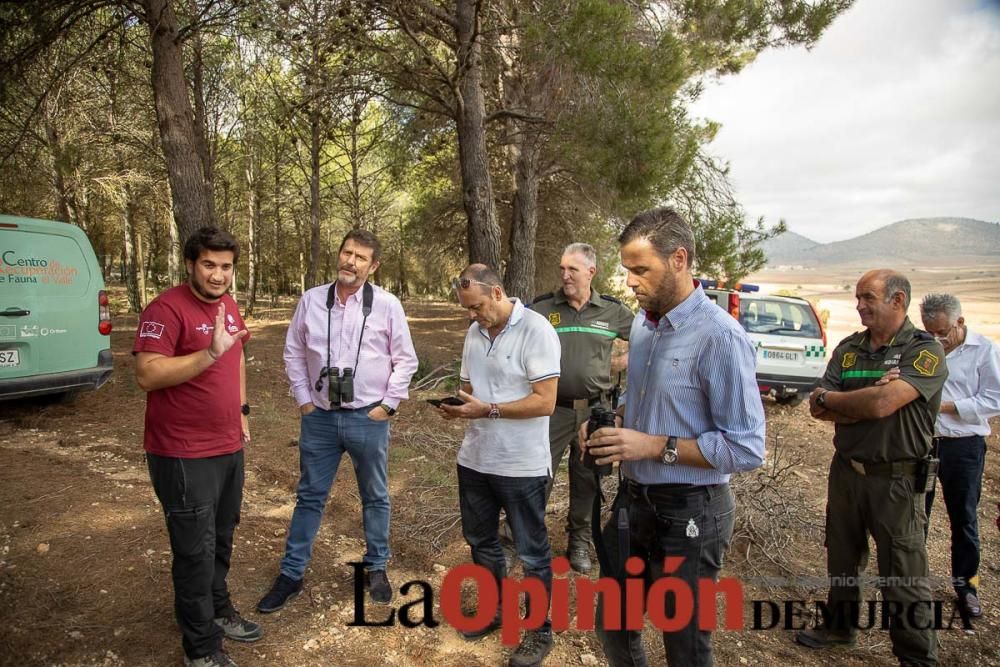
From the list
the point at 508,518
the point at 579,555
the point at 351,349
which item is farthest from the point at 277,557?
the point at 579,555

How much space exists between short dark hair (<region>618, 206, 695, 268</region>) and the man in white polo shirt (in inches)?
37.0

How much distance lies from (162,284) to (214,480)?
25881mm

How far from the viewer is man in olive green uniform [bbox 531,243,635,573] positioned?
3916mm

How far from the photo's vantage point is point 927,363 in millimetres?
2730

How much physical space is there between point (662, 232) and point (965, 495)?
10.2 feet

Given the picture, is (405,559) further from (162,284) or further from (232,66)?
(162,284)

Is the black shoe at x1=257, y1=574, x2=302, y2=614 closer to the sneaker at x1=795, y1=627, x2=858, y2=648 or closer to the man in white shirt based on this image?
the sneaker at x1=795, y1=627, x2=858, y2=648

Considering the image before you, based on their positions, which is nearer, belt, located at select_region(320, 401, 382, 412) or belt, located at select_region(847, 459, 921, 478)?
belt, located at select_region(847, 459, 921, 478)

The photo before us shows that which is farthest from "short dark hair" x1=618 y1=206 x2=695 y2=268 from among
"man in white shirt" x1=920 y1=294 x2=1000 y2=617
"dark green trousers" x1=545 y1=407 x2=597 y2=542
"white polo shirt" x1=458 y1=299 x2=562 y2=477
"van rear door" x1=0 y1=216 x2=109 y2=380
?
"van rear door" x1=0 y1=216 x2=109 y2=380

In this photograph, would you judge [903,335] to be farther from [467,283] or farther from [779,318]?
[779,318]

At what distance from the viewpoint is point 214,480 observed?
104 inches

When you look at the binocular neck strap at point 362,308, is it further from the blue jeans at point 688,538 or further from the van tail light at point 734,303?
the van tail light at point 734,303

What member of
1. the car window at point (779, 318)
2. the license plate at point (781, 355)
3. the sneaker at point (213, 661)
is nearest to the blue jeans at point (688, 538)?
the sneaker at point (213, 661)

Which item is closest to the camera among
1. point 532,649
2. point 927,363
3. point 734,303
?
point 927,363
